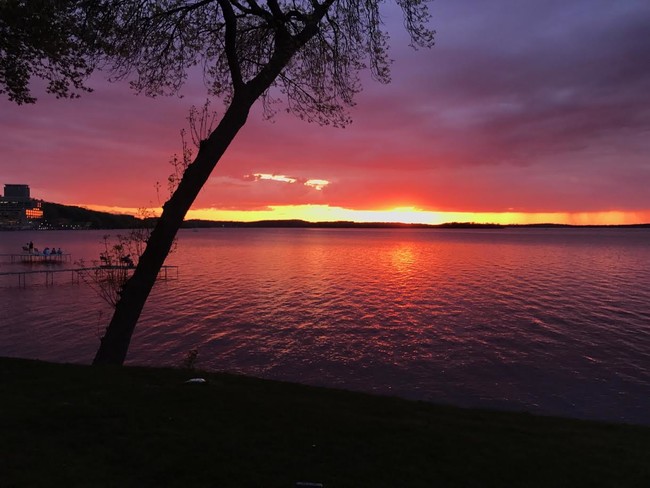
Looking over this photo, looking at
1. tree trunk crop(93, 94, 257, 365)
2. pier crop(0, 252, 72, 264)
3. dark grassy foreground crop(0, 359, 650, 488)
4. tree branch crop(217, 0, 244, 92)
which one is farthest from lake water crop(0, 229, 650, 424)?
pier crop(0, 252, 72, 264)

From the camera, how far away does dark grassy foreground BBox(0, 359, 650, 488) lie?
579 centimetres

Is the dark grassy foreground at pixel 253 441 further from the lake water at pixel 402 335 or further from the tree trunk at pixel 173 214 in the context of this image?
the lake water at pixel 402 335

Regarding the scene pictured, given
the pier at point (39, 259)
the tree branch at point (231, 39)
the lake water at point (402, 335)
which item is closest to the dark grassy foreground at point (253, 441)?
the tree branch at point (231, 39)

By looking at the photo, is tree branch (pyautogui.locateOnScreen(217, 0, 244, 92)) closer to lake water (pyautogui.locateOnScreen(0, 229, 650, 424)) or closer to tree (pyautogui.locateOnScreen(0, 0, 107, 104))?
tree (pyautogui.locateOnScreen(0, 0, 107, 104))

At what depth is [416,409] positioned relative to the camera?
1091 centimetres

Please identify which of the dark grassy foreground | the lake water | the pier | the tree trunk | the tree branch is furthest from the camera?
the pier

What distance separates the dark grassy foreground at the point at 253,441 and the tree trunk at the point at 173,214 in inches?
58.5

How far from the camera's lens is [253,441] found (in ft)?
22.9

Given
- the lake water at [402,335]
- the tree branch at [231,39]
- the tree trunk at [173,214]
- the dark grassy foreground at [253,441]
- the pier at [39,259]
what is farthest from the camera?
the pier at [39,259]

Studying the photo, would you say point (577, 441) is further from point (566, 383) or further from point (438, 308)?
point (438, 308)

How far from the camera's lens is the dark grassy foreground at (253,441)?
19.0 ft

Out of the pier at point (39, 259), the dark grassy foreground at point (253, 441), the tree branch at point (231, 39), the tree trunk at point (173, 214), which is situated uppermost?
the tree branch at point (231, 39)

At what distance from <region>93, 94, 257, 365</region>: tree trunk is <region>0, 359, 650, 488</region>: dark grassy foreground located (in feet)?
4.87

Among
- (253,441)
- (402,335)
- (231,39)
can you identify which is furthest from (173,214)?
(402,335)
